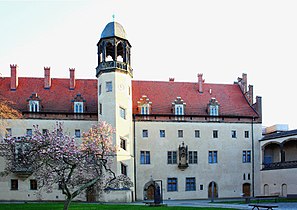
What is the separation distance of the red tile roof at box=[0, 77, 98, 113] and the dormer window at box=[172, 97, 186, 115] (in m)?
8.10

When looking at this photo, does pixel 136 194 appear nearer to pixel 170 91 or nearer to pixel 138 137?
pixel 138 137

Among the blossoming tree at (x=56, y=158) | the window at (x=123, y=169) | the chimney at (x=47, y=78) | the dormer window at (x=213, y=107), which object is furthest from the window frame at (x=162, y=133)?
the blossoming tree at (x=56, y=158)

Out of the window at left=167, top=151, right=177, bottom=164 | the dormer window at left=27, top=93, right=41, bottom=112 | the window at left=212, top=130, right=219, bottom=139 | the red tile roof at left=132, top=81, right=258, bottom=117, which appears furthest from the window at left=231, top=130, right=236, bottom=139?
the dormer window at left=27, top=93, right=41, bottom=112

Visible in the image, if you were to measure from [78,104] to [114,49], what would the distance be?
279 inches

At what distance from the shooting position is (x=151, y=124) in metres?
43.2

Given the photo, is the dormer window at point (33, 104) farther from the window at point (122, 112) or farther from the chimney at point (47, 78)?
the window at point (122, 112)

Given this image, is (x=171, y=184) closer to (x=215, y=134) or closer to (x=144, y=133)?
(x=144, y=133)

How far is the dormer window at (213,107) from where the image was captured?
4497cm

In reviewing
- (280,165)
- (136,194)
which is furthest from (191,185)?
(280,165)

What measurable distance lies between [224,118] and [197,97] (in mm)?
3873

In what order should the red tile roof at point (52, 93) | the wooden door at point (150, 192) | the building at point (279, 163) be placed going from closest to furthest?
the building at point (279, 163)
the red tile roof at point (52, 93)
the wooden door at point (150, 192)

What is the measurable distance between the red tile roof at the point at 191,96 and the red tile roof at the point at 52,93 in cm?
470

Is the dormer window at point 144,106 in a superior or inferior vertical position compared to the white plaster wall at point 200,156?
superior

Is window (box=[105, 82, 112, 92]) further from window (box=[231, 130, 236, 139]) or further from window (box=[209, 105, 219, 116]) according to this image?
window (box=[231, 130, 236, 139])
